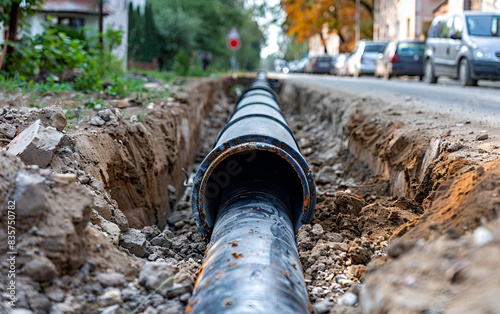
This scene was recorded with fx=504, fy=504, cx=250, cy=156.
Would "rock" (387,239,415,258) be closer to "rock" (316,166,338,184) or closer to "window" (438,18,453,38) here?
"rock" (316,166,338,184)

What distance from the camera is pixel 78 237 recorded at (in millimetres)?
2467

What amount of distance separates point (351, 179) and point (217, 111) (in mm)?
7485

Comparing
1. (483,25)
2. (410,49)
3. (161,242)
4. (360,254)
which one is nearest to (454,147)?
(360,254)

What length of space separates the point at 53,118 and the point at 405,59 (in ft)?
46.4

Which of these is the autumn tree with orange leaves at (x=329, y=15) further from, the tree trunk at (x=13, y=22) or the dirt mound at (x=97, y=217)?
the dirt mound at (x=97, y=217)

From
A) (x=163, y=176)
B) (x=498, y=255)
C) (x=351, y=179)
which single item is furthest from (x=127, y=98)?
(x=498, y=255)

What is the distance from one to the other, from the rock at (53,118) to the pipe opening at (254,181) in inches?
49.1

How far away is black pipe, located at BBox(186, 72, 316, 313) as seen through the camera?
95.8 inches

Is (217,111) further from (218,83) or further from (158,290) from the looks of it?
(158,290)

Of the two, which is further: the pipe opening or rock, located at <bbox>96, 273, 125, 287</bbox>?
the pipe opening

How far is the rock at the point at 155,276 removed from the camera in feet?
8.32

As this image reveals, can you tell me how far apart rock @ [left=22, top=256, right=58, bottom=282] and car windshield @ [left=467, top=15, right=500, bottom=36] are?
10.5 meters

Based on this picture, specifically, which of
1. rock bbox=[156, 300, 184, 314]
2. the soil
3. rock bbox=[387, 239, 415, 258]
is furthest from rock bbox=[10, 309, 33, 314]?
rock bbox=[387, 239, 415, 258]

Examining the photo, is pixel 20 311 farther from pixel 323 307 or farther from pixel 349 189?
pixel 349 189
